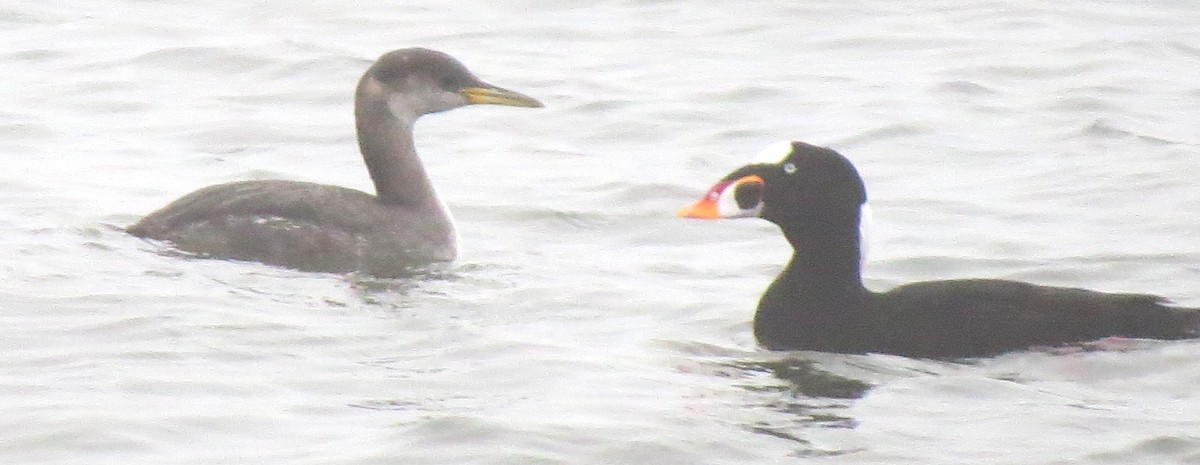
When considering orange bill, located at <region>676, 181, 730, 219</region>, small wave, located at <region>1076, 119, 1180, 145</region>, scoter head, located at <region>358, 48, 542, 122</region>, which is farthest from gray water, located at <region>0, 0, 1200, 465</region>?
scoter head, located at <region>358, 48, 542, 122</region>

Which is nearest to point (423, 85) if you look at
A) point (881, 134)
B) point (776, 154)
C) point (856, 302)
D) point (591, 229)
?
point (591, 229)

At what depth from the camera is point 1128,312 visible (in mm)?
9047

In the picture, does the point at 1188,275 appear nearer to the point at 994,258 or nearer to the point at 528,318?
the point at 994,258

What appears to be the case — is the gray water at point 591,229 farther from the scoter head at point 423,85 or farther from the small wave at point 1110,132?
the scoter head at point 423,85

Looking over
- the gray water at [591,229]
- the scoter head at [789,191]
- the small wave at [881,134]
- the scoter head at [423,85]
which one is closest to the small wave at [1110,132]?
the gray water at [591,229]

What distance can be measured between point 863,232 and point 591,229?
115 inches

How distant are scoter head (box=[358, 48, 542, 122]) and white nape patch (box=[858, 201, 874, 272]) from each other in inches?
109

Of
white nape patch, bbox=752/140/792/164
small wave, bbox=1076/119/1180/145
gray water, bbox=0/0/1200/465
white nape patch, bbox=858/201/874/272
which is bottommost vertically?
gray water, bbox=0/0/1200/465

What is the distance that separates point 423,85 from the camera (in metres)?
12.0

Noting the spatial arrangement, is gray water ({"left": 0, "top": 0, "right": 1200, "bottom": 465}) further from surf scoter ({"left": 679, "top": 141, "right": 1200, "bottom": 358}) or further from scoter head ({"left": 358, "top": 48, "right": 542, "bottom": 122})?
scoter head ({"left": 358, "top": 48, "right": 542, "bottom": 122})

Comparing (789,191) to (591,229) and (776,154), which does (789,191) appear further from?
(591,229)

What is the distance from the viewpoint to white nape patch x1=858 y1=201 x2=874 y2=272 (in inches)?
371

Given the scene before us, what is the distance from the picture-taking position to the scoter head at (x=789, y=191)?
9312mm

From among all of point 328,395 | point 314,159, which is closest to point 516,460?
point 328,395
